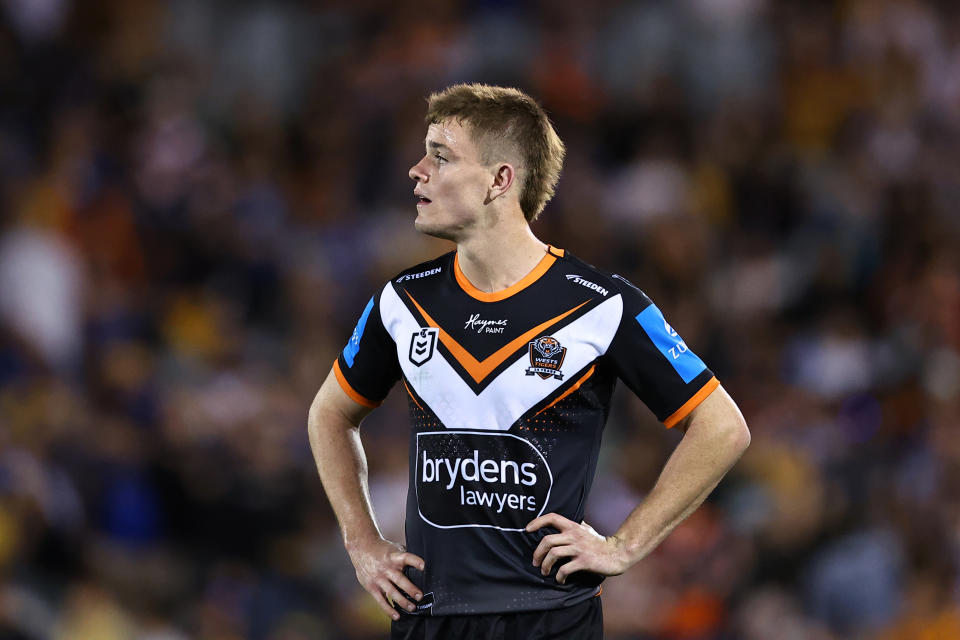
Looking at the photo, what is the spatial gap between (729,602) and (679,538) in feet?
1.74

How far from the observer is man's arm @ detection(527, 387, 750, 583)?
3.79 metres

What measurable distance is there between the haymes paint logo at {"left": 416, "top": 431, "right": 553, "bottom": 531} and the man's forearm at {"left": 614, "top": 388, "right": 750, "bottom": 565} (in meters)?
0.28

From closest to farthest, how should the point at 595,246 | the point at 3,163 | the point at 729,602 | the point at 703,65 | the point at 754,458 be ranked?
1. the point at 729,602
2. the point at 754,458
3. the point at 595,246
4. the point at 3,163
5. the point at 703,65

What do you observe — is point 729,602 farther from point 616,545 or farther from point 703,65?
point 703,65

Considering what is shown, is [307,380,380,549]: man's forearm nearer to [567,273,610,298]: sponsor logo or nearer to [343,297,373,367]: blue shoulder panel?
[343,297,373,367]: blue shoulder panel

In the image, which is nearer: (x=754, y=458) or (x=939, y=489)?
(x=939, y=489)

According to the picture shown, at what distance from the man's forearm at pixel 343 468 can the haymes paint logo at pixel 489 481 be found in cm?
37

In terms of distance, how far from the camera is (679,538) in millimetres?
7836

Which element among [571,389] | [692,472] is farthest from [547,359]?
[692,472]

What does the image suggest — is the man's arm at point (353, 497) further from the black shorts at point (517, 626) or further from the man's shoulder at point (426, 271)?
the man's shoulder at point (426, 271)

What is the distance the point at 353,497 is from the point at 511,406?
68 centimetres

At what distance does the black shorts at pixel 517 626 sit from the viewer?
3.82 m

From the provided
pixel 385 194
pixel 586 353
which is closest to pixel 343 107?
pixel 385 194

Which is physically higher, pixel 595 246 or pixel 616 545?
pixel 595 246
